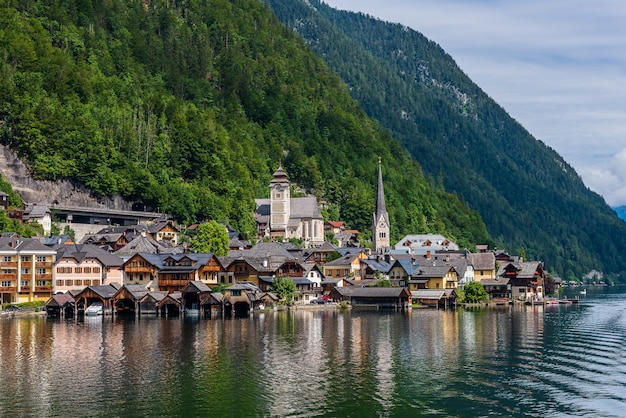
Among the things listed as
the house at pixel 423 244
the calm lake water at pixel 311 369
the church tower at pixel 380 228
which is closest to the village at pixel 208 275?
the calm lake water at pixel 311 369

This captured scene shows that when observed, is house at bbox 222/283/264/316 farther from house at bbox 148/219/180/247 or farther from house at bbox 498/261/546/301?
house at bbox 498/261/546/301

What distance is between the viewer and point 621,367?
53.5m

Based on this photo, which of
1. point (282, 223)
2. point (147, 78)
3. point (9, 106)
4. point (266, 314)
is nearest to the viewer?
point (266, 314)

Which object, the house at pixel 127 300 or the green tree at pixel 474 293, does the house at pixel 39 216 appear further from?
the green tree at pixel 474 293

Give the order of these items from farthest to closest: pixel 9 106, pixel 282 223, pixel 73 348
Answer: pixel 282 223, pixel 9 106, pixel 73 348

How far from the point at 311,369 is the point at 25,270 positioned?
54.3m

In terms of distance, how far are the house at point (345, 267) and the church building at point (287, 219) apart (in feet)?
109

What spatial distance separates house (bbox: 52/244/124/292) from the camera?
9850 cm

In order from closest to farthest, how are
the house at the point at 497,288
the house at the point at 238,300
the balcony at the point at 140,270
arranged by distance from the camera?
the house at the point at 238,300 → the balcony at the point at 140,270 → the house at the point at 497,288

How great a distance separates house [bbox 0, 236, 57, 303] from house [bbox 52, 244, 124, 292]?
1293 mm

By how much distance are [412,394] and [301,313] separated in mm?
51317

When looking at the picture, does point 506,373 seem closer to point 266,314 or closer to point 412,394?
point 412,394

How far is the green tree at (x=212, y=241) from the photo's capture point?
116 meters

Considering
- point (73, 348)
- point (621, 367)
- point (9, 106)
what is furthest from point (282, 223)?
point (621, 367)
